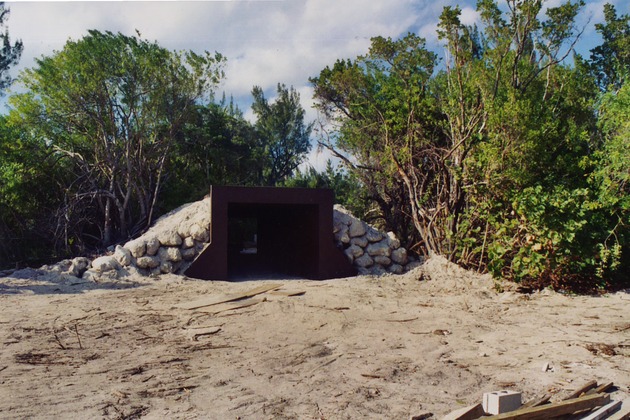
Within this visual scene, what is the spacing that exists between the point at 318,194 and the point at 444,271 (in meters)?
3.60

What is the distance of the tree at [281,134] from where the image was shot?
31156 millimetres

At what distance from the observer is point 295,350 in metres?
6.70

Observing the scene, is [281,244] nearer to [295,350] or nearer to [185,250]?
[185,250]

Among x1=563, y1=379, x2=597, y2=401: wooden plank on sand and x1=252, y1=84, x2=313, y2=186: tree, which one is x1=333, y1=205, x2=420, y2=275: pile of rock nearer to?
x1=563, y1=379, x2=597, y2=401: wooden plank on sand

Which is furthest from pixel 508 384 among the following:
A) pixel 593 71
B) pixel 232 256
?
pixel 593 71

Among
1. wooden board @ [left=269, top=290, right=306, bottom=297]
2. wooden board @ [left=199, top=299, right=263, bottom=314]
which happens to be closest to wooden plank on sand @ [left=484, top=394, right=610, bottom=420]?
wooden board @ [left=199, top=299, right=263, bottom=314]

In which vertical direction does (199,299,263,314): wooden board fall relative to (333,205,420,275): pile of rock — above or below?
below

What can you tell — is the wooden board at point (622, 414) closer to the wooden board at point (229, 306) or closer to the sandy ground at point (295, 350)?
the sandy ground at point (295, 350)

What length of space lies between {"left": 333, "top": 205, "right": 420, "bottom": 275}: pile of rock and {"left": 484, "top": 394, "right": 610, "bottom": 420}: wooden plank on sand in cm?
916

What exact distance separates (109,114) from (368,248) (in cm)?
877

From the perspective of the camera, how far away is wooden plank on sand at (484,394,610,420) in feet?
13.0

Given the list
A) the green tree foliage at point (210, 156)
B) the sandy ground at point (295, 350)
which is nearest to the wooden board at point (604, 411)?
the sandy ground at point (295, 350)

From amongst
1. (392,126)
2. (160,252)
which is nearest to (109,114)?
(160,252)

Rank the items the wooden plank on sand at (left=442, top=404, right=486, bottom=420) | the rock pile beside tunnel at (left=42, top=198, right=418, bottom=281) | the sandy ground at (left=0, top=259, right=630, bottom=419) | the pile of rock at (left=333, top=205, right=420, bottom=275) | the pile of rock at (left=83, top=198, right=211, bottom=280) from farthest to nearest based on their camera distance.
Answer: the pile of rock at (left=333, top=205, right=420, bottom=275)
the rock pile beside tunnel at (left=42, top=198, right=418, bottom=281)
the pile of rock at (left=83, top=198, right=211, bottom=280)
the sandy ground at (left=0, top=259, right=630, bottom=419)
the wooden plank on sand at (left=442, top=404, right=486, bottom=420)
